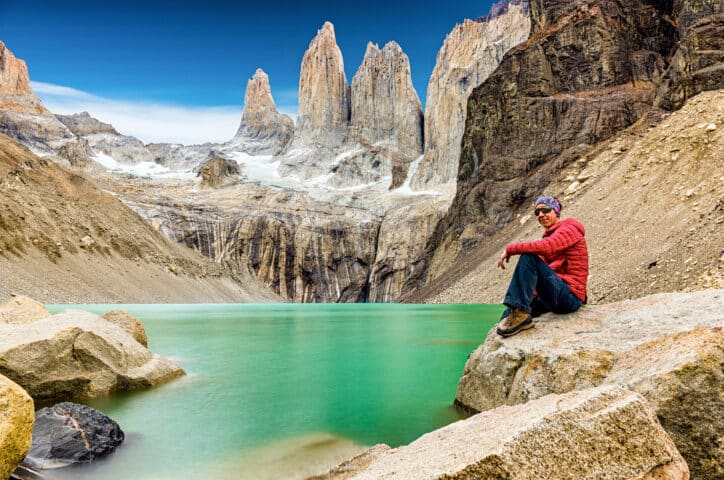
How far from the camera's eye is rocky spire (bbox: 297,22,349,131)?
133m

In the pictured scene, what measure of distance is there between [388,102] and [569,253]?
126755 mm

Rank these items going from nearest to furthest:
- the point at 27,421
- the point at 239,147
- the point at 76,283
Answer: the point at 27,421
the point at 76,283
the point at 239,147

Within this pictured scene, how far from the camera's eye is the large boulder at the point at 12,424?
377 cm

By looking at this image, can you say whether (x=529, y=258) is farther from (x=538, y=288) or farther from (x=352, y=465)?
(x=352, y=465)

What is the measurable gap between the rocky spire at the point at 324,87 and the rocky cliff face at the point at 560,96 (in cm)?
7590

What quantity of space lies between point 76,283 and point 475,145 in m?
48.1

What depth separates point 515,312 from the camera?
590cm

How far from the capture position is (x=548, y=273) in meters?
5.72

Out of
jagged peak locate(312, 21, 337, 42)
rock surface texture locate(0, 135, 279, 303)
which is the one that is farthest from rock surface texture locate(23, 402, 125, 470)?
jagged peak locate(312, 21, 337, 42)

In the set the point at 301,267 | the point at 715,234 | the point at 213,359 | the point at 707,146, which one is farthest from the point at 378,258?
the point at 213,359

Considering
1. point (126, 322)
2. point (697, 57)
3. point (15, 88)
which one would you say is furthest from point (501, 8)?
point (15, 88)

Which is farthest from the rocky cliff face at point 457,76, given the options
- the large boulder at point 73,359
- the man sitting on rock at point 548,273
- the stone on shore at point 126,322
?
the man sitting on rock at point 548,273

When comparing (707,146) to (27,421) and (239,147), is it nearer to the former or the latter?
(27,421)

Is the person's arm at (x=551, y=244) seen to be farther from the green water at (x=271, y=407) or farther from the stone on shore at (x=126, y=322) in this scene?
the stone on shore at (x=126, y=322)
